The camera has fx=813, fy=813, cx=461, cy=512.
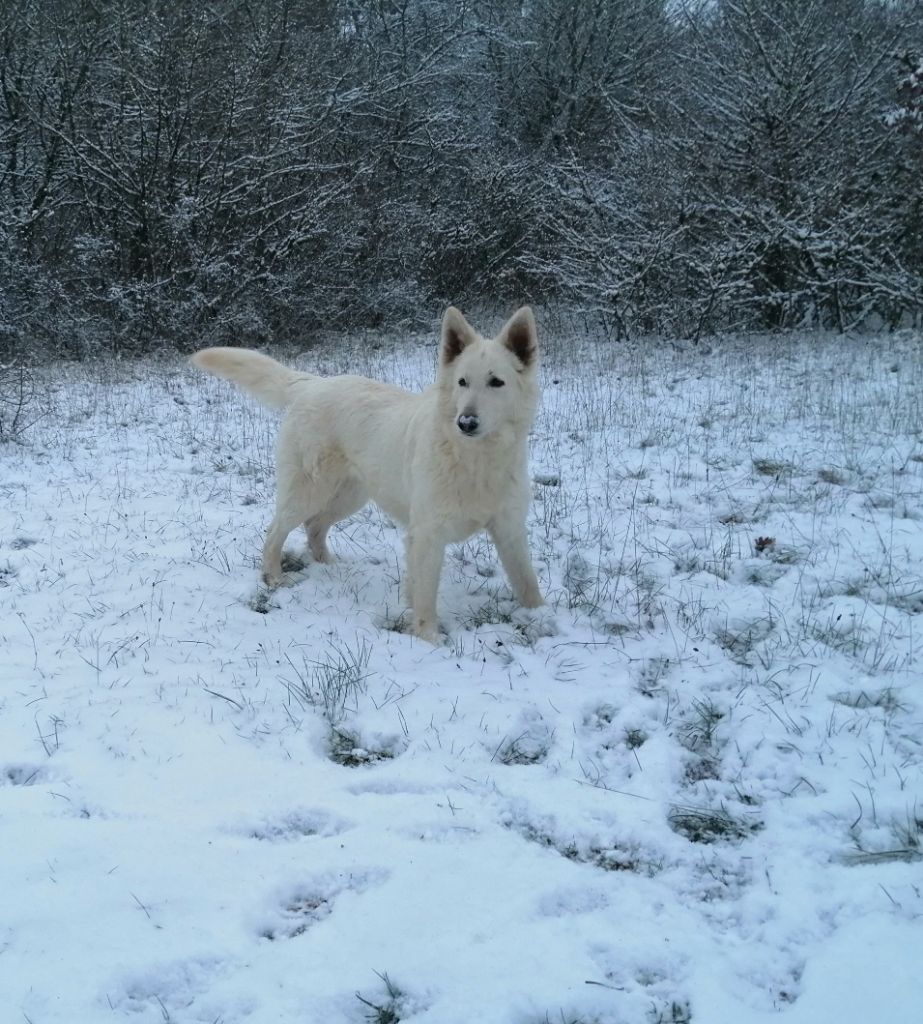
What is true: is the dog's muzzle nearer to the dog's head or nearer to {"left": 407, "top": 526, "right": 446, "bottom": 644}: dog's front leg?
the dog's head

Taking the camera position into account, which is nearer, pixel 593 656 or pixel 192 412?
pixel 593 656

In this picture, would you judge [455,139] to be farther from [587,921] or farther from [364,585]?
[587,921]

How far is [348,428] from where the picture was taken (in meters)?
4.84

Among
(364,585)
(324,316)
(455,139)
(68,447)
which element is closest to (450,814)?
(364,585)

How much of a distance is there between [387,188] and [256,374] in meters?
11.9

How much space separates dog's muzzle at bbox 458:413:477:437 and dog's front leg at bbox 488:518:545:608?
554 millimetres

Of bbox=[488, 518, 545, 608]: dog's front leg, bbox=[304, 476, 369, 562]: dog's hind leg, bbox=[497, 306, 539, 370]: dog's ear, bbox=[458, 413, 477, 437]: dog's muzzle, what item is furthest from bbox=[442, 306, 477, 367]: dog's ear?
bbox=[304, 476, 369, 562]: dog's hind leg

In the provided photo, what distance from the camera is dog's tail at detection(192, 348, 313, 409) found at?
5102 millimetres

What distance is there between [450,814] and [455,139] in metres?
16.5

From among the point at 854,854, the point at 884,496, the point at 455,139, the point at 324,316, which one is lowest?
the point at 854,854

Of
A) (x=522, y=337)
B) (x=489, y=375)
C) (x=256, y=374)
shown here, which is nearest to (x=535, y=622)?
(x=489, y=375)

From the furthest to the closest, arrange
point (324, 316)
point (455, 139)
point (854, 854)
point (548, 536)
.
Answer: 1. point (455, 139)
2. point (324, 316)
3. point (548, 536)
4. point (854, 854)

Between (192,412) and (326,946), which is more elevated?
(192,412)

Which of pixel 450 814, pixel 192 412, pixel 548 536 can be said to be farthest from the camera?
pixel 192 412
